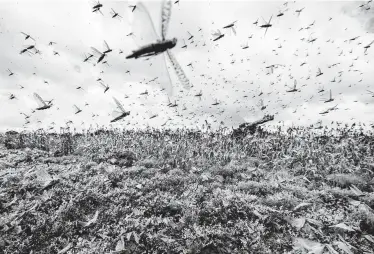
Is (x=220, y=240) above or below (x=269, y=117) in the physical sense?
above

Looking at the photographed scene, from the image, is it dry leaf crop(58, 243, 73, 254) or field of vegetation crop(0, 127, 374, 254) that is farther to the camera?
field of vegetation crop(0, 127, 374, 254)

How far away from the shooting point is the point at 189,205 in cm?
561

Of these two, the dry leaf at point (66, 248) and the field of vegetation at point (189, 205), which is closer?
the dry leaf at point (66, 248)

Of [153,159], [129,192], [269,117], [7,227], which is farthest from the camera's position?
[269,117]

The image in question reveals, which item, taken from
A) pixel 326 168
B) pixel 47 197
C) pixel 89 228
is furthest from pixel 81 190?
pixel 326 168

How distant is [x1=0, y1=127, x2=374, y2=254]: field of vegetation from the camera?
175 inches

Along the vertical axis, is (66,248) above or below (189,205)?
above

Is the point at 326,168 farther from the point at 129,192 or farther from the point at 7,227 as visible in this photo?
the point at 7,227

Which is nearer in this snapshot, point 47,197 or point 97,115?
point 47,197

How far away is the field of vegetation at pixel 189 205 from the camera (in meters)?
4.45

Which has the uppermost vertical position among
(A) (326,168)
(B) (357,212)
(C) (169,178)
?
(C) (169,178)

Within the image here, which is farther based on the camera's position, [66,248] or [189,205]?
[189,205]

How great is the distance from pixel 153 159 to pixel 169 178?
102 inches

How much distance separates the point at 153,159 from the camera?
983 cm
